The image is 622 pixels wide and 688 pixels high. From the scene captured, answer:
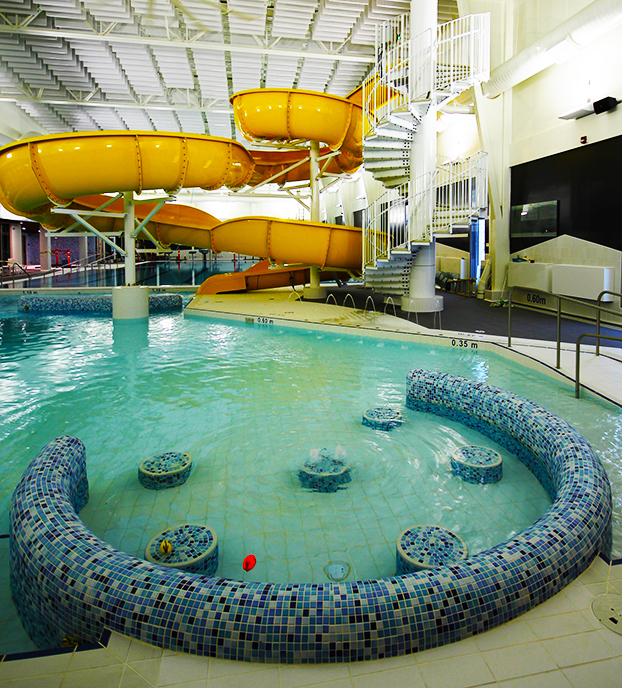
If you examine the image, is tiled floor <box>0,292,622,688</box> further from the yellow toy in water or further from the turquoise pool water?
the turquoise pool water

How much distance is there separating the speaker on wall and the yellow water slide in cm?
510

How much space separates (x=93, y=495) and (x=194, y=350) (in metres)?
4.58

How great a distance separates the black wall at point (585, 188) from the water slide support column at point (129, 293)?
8232 mm

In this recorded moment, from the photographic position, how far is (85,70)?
47.5 ft

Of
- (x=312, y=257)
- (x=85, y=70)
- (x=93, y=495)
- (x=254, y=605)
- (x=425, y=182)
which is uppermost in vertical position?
(x=85, y=70)

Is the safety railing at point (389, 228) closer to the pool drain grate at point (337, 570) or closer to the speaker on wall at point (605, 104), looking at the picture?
the speaker on wall at point (605, 104)

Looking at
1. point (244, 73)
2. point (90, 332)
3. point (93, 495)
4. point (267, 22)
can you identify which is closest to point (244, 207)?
point (244, 73)

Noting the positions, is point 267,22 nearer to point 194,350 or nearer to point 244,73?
point 244,73

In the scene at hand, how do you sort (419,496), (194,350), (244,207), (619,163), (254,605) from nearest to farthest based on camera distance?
1. (254,605)
2. (419,496)
3. (194,350)
4. (619,163)
5. (244,207)

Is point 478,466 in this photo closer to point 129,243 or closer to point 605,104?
point 605,104

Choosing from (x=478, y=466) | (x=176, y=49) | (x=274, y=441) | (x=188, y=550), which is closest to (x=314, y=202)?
(x=176, y=49)

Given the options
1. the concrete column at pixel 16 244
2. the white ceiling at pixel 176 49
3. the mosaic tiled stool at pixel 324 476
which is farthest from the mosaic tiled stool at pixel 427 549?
the concrete column at pixel 16 244

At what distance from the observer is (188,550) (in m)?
2.55

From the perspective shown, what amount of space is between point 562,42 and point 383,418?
7.34 m
